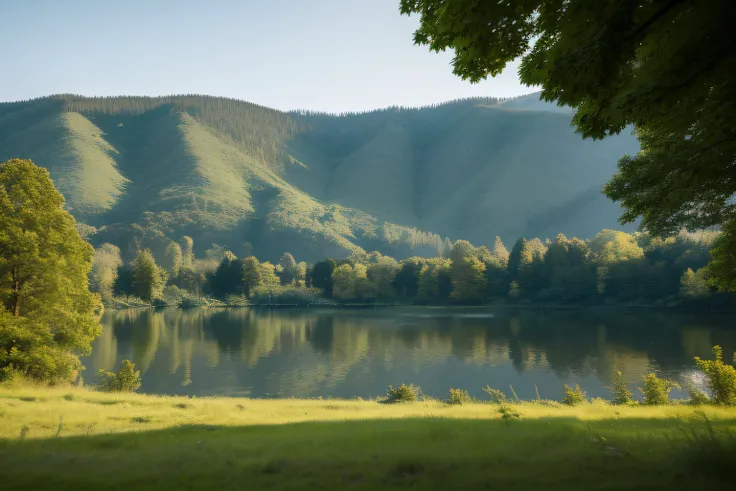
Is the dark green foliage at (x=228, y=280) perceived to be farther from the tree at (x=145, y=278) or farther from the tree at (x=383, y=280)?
the tree at (x=383, y=280)

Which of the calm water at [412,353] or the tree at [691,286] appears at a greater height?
the tree at [691,286]

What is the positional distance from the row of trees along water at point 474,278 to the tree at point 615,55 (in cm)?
8951

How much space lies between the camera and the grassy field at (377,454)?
7.98 metres

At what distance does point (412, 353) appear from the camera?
188 feet

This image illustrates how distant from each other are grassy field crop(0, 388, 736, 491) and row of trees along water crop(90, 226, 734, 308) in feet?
286

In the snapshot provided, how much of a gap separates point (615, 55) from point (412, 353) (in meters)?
52.9

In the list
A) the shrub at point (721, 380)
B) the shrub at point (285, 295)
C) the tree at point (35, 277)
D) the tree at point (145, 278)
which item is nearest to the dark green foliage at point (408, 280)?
the shrub at point (285, 295)

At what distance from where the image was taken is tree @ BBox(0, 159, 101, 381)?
79.6 ft

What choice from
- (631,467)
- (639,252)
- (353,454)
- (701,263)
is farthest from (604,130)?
(639,252)

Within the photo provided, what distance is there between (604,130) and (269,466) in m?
8.55

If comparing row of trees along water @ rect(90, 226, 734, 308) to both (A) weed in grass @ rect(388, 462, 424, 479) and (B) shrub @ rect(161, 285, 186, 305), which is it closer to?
(B) shrub @ rect(161, 285, 186, 305)

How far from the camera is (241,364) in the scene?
52781mm

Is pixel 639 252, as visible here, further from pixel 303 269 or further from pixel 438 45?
pixel 438 45

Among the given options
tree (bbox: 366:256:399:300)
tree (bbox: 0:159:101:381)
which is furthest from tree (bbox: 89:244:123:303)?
tree (bbox: 0:159:101:381)
